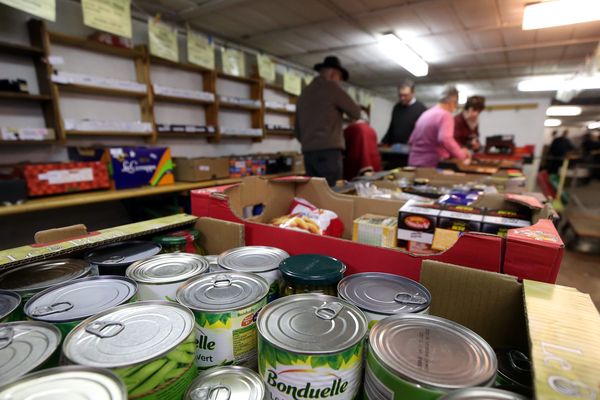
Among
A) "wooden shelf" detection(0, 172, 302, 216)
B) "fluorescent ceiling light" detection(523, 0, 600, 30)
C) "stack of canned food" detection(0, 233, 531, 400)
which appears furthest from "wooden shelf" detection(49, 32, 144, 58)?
"fluorescent ceiling light" detection(523, 0, 600, 30)

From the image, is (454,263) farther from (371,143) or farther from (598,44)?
(598,44)

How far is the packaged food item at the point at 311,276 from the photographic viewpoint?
730 millimetres

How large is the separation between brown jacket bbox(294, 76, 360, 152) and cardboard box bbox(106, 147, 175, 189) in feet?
4.84

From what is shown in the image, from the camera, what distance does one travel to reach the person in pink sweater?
2832 mm

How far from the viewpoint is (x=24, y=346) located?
51cm

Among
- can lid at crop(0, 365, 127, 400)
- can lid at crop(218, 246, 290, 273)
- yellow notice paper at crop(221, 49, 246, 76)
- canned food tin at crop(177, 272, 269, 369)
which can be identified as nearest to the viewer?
can lid at crop(0, 365, 127, 400)

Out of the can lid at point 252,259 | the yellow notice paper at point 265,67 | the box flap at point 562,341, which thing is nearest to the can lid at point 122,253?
the can lid at point 252,259

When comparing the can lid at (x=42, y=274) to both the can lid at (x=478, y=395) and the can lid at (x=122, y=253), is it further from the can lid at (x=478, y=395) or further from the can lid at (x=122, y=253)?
the can lid at (x=478, y=395)

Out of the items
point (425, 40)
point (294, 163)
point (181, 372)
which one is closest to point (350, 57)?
point (425, 40)

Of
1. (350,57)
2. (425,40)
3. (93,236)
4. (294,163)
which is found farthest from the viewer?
(350,57)

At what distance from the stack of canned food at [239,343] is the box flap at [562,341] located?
0.06 m

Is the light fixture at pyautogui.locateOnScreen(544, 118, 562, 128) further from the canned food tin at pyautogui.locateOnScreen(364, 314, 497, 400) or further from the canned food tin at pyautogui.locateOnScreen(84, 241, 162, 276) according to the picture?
the canned food tin at pyautogui.locateOnScreen(84, 241, 162, 276)

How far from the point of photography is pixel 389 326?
575mm

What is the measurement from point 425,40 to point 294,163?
255cm
